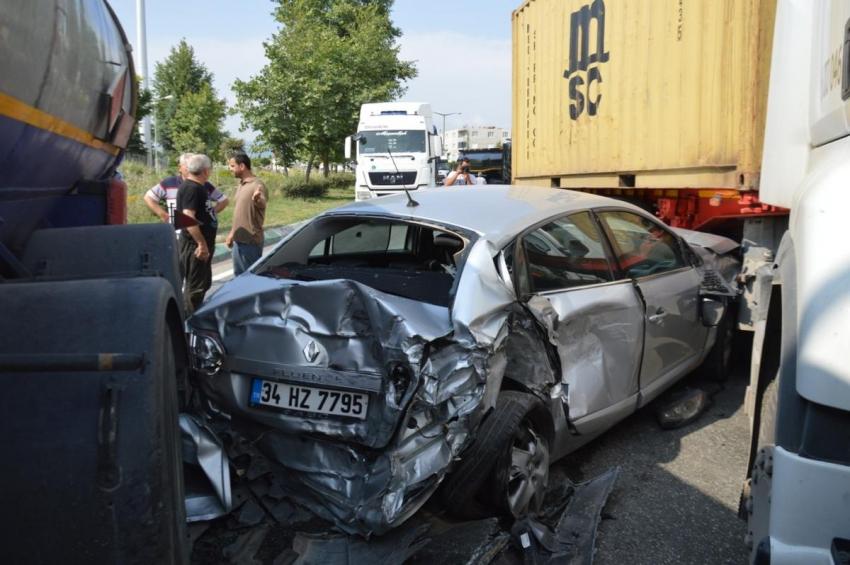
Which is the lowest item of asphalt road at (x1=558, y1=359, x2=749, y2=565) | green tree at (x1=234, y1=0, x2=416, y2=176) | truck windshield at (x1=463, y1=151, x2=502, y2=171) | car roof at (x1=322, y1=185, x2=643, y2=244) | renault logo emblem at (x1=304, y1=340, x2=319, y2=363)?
asphalt road at (x1=558, y1=359, x2=749, y2=565)

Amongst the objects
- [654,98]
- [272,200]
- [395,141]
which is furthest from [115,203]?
[272,200]

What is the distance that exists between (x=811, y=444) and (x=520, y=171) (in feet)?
32.0

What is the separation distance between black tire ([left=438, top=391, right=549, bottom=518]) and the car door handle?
1377mm

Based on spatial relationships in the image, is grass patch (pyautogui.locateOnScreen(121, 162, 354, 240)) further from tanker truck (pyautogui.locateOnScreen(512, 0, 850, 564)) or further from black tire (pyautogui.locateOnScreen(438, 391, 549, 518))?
black tire (pyautogui.locateOnScreen(438, 391, 549, 518))

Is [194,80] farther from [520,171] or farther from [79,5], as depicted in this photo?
[79,5]

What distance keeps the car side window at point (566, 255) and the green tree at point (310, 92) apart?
29.0 m

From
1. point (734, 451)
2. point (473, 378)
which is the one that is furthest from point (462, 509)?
point (734, 451)

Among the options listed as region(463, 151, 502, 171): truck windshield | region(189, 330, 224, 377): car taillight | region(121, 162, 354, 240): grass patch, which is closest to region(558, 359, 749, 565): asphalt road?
region(189, 330, 224, 377): car taillight

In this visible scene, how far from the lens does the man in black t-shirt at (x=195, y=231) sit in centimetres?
677

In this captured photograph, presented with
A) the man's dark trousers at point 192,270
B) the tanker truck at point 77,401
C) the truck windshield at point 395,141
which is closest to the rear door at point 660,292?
the tanker truck at point 77,401

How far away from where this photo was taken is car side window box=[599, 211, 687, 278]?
14.3ft

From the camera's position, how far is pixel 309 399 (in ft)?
9.93

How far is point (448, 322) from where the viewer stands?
3008mm

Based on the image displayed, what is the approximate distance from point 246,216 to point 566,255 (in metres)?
4.14
